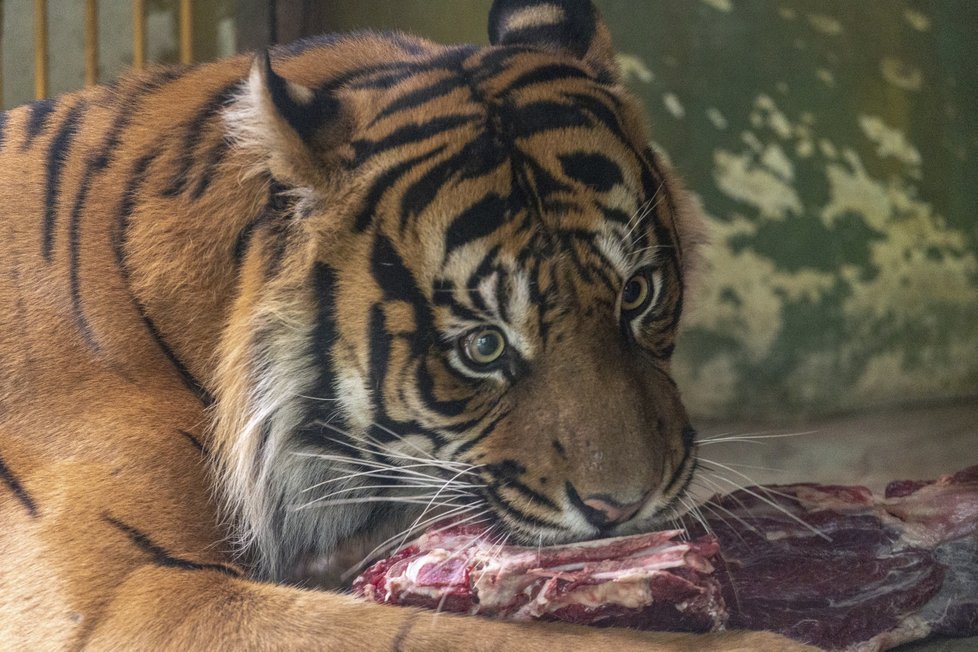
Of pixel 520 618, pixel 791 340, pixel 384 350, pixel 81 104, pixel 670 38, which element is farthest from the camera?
pixel 791 340

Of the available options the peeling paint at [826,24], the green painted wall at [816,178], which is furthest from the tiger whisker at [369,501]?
the peeling paint at [826,24]

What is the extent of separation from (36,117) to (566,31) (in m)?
0.72

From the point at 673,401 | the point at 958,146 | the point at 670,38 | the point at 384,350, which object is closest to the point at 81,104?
the point at 384,350

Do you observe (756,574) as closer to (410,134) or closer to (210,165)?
(410,134)

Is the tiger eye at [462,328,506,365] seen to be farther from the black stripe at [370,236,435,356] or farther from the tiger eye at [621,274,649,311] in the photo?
the tiger eye at [621,274,649,311]

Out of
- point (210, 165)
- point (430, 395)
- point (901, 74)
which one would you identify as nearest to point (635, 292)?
point (430, 395)

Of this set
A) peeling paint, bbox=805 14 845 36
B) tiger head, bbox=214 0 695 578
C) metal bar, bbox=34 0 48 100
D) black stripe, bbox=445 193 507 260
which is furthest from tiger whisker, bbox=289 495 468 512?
metal bar, bbox=34 0 48 100

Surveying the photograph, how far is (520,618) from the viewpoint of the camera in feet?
3.24

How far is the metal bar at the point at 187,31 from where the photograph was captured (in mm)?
1795

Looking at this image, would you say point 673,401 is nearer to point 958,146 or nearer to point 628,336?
point 628,336

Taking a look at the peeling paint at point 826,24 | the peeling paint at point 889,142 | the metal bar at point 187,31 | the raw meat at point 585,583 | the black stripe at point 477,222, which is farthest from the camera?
the metal bar at point 187,31

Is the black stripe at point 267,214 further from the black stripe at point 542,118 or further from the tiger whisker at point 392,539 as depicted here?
the tiger whisker at point 392,539

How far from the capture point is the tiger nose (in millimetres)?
994

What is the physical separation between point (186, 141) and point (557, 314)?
1.70 feet
